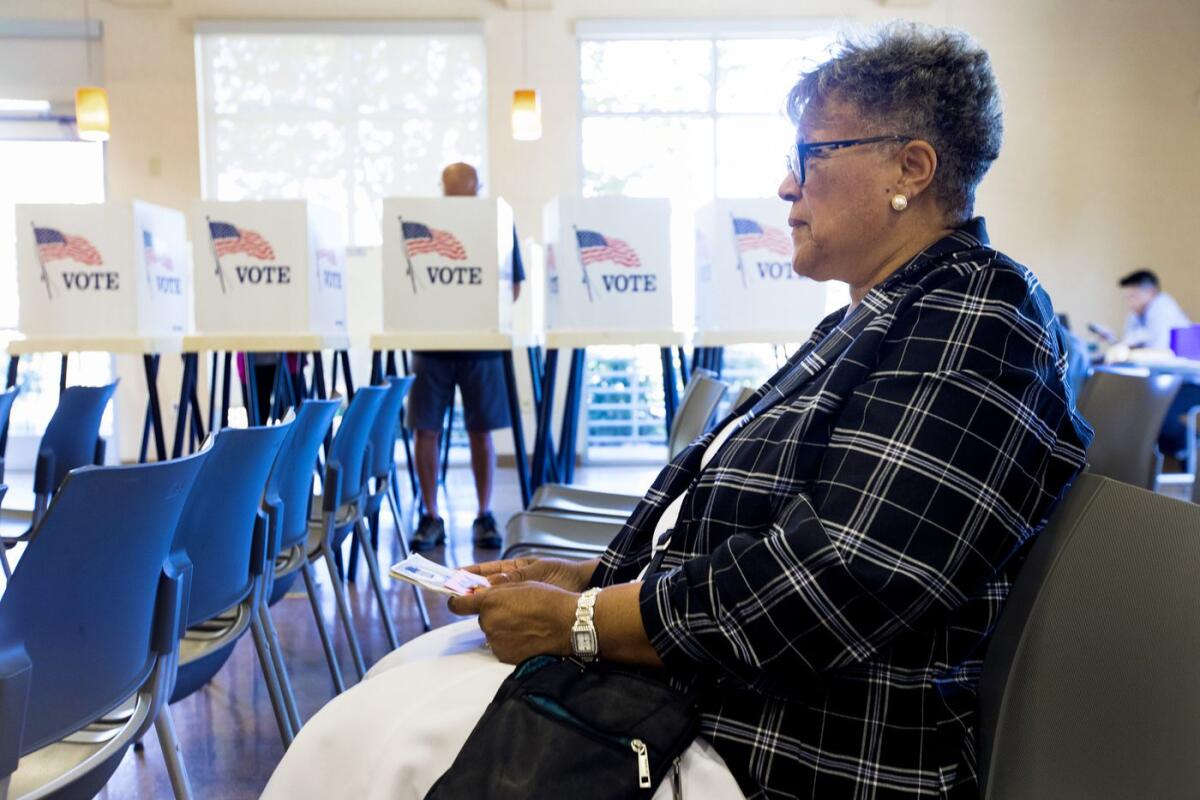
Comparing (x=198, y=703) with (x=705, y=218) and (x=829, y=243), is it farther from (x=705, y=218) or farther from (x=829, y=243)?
(x=705, y=218)

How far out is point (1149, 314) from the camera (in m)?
7.29

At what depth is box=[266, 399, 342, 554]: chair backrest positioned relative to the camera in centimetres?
211

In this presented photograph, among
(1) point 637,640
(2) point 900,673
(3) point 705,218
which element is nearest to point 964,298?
(2) point 900,673

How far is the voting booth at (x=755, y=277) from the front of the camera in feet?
13.3

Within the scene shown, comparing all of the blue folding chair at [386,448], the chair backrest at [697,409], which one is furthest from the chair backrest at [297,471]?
the chair backrest at [697,409]

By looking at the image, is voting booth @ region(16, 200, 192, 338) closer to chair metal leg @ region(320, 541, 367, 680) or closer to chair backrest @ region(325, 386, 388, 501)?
chair backrest @ region(325, 386, 388, 501)

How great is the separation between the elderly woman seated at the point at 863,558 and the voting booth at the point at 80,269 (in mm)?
3421

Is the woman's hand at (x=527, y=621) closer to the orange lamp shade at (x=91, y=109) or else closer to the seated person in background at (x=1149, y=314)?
the orange lamp shade at (x=91, y=109)

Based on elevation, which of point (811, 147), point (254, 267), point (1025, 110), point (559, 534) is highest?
point (1025, 110)

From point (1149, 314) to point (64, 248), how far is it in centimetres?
693

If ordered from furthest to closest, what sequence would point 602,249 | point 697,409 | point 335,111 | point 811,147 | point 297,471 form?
point 335,111, point 602,249, point 697,409, point 297,471, point 811,147

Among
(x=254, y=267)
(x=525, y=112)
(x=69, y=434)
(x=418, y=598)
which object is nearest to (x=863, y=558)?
(x=418, y=598)

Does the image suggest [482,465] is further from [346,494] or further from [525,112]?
[525,112]

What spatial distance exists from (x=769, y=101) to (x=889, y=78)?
6815 mm
